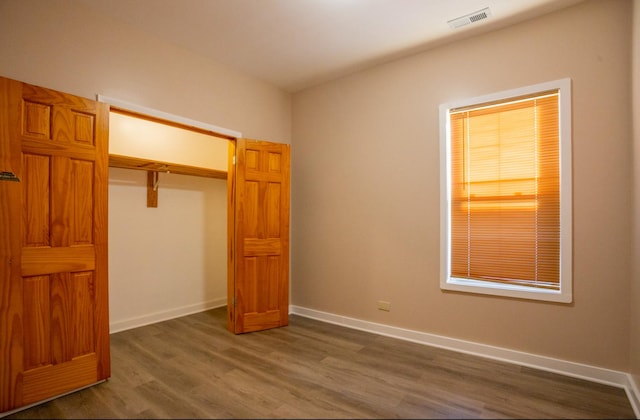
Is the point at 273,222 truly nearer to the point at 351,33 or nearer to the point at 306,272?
the point at 306,272

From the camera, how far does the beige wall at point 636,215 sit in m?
2.21

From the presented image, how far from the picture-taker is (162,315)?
404 cm

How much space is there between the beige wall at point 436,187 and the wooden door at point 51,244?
2411 mm

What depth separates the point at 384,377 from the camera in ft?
8.46

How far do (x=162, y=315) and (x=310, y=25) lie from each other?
12.5 feet

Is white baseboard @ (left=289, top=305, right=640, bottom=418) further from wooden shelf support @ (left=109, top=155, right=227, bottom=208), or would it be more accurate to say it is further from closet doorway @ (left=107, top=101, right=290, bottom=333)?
wooden shelf support @ (left=109, top=155, right=227, bottom=208)

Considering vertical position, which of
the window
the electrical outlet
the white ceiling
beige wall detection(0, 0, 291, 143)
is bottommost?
the electrical outlet

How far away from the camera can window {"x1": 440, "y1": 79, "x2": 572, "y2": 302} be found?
2682 mm

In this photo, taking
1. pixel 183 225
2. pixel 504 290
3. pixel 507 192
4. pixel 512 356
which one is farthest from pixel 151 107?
pixel 512 356

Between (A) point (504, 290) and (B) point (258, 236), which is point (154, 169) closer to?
(B) point (258, 236)

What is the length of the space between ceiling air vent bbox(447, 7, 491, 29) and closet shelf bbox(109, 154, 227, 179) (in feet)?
10.6

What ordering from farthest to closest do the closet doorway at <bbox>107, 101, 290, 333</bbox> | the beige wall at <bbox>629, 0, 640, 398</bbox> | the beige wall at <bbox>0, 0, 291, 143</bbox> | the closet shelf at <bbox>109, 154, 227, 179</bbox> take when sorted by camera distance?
the closet doorway at <bbox>107, 101, 290, 333</bbox> → the closet shelf at <bbox>109, 154, 227, 179</bbox> → the beige wall at <bbox>0, 0, 291, 143</bbox> → the beige wall at <bbox>629, 0, 640, 398</bbox>

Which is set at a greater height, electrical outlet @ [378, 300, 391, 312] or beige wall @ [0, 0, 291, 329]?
beige wall @ [0, 0, 291, 329]

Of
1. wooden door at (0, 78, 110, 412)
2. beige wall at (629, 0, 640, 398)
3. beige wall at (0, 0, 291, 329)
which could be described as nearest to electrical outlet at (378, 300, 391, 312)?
beige wall at (629, 0, 640, 398)
